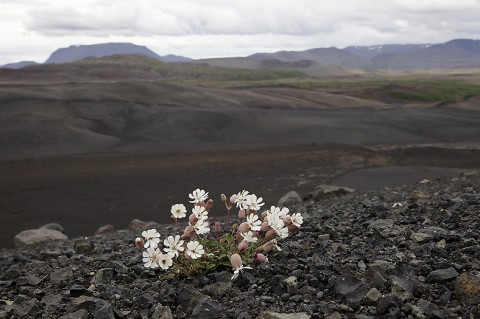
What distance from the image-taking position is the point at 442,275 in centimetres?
424

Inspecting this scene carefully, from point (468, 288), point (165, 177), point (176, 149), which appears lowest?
point (165, 177)

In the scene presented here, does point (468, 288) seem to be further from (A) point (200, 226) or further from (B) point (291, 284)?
(A) point (200, 226)

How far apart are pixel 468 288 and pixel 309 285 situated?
1.24 m

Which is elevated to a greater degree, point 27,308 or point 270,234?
point 270,234

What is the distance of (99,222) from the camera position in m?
17.7

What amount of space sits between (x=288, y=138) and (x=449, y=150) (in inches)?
420

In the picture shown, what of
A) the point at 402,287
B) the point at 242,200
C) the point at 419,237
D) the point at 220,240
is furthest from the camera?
the point at 419,237

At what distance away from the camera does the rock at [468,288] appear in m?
3.82

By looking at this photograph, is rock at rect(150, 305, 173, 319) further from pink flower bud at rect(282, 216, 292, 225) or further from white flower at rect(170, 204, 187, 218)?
pink flower bud at rect(282, 216, 292, 225)

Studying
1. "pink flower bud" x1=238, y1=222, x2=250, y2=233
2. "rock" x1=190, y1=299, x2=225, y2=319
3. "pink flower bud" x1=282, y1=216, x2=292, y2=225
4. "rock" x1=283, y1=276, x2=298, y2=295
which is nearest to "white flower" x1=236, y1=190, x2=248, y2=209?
"pink flower bud" x1=238, y1=222, x2=250, y2=233

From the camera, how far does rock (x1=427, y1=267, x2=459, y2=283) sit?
4.20 m

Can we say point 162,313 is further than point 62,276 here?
No

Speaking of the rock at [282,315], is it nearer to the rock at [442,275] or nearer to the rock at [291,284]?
the rock at [291,284]

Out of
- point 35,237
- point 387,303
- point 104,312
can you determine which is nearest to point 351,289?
point 387,303
